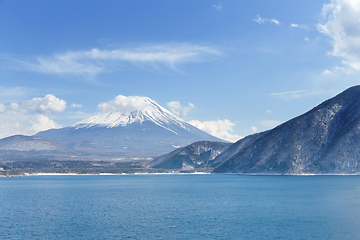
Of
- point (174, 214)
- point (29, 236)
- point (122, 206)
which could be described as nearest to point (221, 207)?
point (174, 214)

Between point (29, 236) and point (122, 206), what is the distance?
133ft

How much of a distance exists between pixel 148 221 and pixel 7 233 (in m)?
28.9

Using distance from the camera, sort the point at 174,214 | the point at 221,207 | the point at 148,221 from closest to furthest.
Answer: the point at 148,221
the point at 174,214
the point at 221,207

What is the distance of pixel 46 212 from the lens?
96.2 metres

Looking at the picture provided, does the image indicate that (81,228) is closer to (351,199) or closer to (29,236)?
(29,236)

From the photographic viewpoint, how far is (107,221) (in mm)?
82188

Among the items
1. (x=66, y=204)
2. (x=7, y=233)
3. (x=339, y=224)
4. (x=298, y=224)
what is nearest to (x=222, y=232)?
(x=298, y=224)

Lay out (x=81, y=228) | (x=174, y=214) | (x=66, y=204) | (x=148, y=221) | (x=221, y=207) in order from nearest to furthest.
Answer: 1. (x=81, y=228)
2. (x=148, y=221)
3. (x=174, y=214)
4. (x=221, y=207)
5. (x=66, y=204)

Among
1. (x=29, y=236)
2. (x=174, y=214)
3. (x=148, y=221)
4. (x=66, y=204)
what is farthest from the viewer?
(x=66, y=204)

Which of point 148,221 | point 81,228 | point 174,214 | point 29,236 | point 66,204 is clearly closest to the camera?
point 29,236

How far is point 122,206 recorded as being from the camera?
10669 centimetres

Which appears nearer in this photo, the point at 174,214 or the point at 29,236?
the point at 29,236

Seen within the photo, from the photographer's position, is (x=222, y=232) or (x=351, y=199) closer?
(x=222, y=232)

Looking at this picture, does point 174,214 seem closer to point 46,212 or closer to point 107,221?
point 107,221
